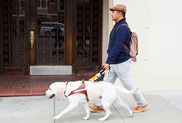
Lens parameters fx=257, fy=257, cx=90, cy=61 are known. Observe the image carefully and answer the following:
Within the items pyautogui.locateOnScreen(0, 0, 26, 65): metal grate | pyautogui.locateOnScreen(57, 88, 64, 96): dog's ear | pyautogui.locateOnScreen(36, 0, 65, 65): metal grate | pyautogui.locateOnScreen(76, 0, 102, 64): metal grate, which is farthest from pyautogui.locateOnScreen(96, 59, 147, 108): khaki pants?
pyautogui.locateOnScreen(0, 0, 26, 65): metal grate

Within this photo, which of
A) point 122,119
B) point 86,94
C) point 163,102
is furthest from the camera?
point 163,102

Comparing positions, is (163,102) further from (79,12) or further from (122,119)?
(79,12)

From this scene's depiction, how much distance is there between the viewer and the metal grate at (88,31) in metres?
8.30

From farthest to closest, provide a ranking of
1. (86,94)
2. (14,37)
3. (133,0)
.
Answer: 1. (14,37)
2. (133,0)
3. (86,94)

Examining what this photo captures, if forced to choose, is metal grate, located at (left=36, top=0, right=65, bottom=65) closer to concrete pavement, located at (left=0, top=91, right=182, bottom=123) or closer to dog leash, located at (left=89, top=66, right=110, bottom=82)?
concrete pavement, located at (left=0, top=91, right=182, bottom=123)

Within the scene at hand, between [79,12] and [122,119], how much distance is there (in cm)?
458

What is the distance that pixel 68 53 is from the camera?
846 cm

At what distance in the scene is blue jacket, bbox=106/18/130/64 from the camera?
4.51 m

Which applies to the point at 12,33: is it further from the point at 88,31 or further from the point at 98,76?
the point at 98,76

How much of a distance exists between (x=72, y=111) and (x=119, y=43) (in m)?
1.65

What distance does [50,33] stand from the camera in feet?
27.2

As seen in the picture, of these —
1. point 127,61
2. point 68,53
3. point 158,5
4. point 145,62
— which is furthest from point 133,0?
point 68,53

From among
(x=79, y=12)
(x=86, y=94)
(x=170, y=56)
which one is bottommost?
(x=86, y=94)

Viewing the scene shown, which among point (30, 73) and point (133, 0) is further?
point (30, 73)
